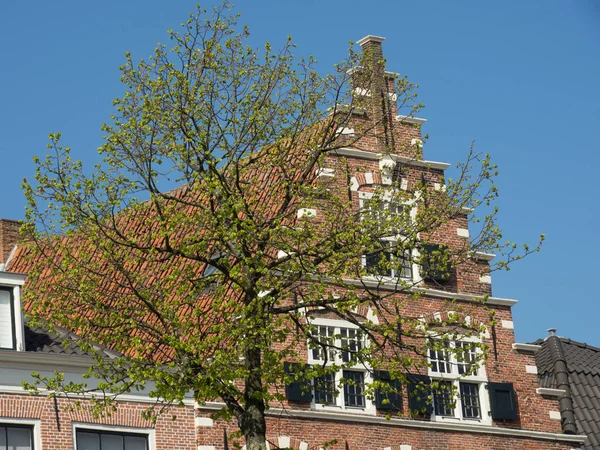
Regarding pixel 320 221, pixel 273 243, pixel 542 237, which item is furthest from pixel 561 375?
pixel 273 243

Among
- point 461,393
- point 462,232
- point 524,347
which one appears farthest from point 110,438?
point 524,347

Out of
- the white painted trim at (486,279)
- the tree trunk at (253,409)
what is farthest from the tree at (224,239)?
the white painted trim at (486,279)

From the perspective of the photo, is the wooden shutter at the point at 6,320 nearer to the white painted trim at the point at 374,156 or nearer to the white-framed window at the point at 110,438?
the white-framed window at the point at 110,438

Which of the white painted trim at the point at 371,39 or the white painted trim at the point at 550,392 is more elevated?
the white painted trim at the point at 371,39

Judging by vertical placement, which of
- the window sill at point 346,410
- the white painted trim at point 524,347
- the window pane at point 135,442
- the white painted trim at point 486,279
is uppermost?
the white painted trim at point 486,279

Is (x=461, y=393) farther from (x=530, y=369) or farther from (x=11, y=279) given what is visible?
(x=11, y=279)

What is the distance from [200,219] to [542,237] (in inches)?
204

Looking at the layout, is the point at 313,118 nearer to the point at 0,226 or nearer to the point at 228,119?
the point at 228,119

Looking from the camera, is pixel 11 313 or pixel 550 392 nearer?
pixel 11 313

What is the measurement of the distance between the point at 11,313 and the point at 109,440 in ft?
9.17

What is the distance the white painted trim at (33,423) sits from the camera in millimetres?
21438

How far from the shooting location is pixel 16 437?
21.5 m

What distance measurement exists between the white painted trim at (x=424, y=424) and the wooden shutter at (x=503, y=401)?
0.95 feet

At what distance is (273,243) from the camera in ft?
62.8
